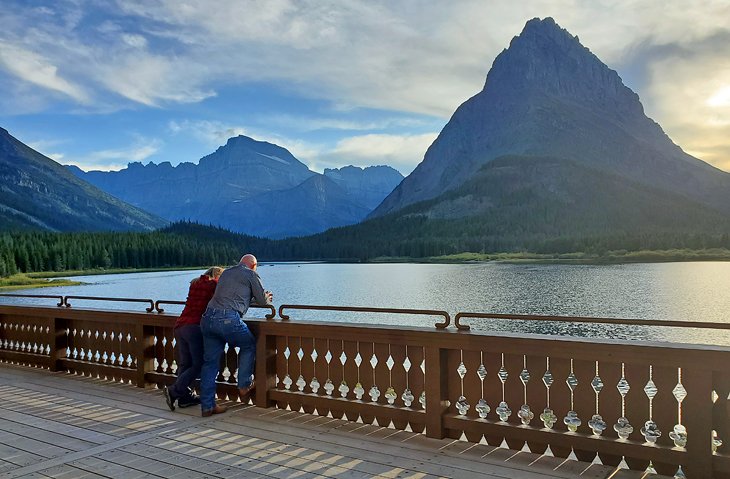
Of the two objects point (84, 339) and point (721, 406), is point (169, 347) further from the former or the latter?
point (721, 406)

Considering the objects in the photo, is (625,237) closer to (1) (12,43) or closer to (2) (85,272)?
(2) (85,272)

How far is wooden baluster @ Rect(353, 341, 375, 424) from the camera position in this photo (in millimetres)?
6707

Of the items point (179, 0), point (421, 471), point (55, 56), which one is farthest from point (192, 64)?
point (421, 471)

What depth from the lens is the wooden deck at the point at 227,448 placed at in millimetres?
5320

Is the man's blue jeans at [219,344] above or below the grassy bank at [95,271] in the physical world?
below

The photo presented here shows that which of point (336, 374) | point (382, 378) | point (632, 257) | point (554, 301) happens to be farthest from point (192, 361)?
point (632, 257)

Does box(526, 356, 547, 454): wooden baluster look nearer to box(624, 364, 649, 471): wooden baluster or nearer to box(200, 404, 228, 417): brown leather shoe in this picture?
box(624, 364, 649, 471): wooden baluster

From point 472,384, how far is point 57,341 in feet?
24.9

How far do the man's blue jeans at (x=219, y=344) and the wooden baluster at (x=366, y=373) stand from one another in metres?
1.52

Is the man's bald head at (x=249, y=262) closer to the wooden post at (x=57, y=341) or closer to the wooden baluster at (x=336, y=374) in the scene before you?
the wooden baluster at (x=336, y=374)

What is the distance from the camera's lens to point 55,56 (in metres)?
30.8

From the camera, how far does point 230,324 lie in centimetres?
713

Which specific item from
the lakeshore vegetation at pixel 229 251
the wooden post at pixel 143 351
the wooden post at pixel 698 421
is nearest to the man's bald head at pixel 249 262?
the wooden post at pixel 143 351

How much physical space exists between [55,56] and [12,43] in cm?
422
